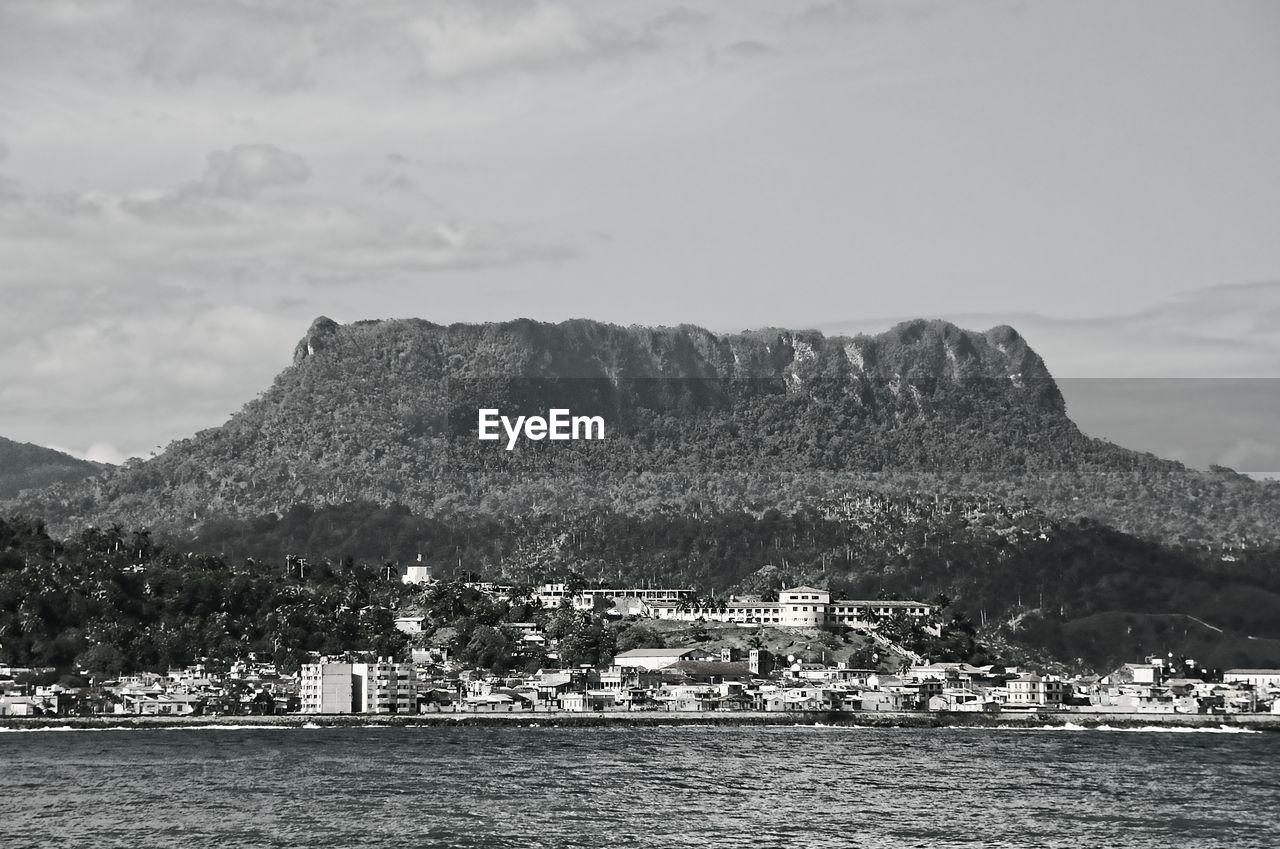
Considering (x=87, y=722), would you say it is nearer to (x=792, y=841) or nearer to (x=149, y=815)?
(x=149, y=815)

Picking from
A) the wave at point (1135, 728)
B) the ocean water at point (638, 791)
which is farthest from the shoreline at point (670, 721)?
the ocean water at point (638, 791)

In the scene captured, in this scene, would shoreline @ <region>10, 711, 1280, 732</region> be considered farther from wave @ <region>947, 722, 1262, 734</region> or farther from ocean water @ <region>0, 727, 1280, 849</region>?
ocean water @ <region>0, 727, 1280, 849</region>

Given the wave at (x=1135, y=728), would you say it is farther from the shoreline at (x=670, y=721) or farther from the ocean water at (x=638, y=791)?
the ocean water at (x=638, y=791)

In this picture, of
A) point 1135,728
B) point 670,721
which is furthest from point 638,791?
point 1135,728

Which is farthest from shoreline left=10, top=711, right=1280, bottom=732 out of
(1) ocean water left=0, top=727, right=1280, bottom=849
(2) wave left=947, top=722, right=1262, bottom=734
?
(1) ocean water left=0, top=727, right=1280, bottom=849

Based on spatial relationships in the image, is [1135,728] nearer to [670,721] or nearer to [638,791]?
[670,721]

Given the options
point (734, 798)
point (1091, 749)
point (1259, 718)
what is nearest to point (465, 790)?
point (734, 798)
